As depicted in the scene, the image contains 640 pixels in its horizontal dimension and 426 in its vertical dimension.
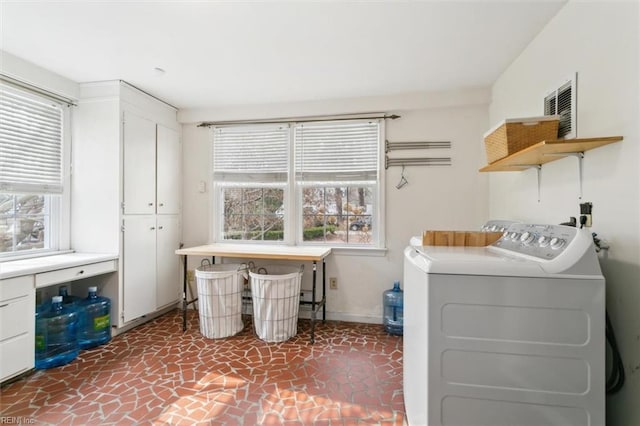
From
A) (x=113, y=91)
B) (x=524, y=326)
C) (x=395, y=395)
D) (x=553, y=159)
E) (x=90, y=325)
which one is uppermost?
(x=113, y=91)

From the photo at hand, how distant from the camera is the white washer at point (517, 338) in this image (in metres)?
1.06

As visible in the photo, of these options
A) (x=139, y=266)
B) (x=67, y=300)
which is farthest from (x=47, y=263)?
(x=139, y=266)

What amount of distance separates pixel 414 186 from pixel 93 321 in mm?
3178

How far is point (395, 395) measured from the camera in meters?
1.89

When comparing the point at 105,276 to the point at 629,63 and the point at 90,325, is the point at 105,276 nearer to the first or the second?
the point at 90,325

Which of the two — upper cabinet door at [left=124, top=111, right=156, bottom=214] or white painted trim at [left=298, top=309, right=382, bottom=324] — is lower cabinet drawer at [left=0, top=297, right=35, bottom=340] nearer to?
upper cabinet door at [left=124, top=111, right=156, bottom=214]

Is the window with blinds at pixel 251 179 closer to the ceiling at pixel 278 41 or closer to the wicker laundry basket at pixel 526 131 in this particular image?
the ceiling at pixel 278 41

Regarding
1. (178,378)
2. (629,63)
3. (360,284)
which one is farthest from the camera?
(360,284)

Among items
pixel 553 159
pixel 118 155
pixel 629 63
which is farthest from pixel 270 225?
pixel 629 63

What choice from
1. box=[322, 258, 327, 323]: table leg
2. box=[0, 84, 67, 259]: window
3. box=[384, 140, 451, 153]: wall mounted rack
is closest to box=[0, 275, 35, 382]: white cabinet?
box=[0, 84, 67, 259]: window

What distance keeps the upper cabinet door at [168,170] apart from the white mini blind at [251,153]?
43 centimetres

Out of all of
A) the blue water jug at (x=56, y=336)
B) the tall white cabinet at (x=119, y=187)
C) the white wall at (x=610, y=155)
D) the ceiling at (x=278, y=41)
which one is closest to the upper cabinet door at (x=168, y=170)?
the tall white cabinet at (x=119, y=187)

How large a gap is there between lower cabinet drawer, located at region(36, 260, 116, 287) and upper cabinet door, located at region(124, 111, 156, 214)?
0.52 metres

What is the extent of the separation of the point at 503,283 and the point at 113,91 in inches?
130
